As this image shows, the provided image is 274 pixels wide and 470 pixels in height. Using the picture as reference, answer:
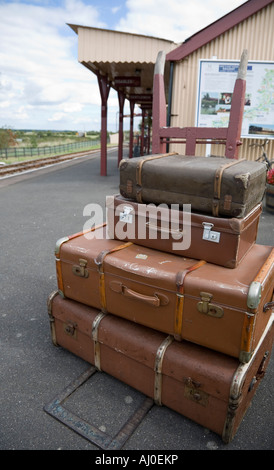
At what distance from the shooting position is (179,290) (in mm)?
2113

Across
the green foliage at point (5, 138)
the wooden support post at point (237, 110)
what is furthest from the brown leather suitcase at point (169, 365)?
the green foliage at point (5, 138)

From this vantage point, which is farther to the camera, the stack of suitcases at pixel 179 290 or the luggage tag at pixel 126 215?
the luggage tag at pixel 126 215

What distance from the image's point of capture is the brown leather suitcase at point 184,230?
226 cm

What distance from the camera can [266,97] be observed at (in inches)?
345

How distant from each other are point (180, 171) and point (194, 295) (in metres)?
0.93

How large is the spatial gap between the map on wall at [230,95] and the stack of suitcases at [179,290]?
22.5ft

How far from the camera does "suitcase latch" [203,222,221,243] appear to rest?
89.9 inches

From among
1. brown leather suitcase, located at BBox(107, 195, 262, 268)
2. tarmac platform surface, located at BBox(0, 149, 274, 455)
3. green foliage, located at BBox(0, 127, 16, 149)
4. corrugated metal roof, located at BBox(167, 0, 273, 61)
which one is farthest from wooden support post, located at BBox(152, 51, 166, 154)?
green foliage, located at BBox(0, 127, 16, 149)

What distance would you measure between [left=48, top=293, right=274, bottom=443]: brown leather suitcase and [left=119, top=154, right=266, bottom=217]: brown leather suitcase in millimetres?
1006

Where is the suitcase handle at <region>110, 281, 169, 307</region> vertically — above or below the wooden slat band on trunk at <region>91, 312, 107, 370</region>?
above

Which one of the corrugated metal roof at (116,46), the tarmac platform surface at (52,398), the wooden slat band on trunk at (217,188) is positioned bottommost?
the tarmac platform surface at (52,398)

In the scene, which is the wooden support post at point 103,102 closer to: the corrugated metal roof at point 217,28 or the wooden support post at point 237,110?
the corrugated metal roof at point 217,28

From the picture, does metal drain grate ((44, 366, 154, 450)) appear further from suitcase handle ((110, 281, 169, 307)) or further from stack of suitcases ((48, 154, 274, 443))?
suitcase handle ((110, 281, 169, 307))
